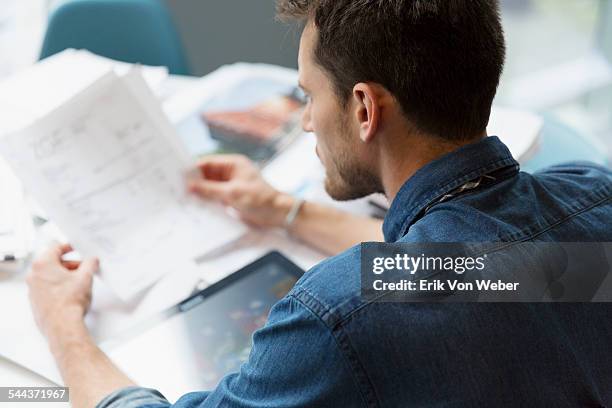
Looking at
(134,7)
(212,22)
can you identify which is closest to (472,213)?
(134,7)

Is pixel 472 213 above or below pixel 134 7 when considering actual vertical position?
above

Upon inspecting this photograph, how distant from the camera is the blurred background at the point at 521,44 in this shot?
7.54ft

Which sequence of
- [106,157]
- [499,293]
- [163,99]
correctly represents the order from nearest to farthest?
[499,293]
[106,157]
[163,99]

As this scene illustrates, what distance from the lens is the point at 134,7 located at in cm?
172

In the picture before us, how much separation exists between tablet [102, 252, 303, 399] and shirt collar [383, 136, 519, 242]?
0.93ft

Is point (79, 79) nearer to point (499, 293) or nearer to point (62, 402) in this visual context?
point (62, 402)

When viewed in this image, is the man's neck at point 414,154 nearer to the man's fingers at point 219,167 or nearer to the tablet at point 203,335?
the tablet at point 203,335

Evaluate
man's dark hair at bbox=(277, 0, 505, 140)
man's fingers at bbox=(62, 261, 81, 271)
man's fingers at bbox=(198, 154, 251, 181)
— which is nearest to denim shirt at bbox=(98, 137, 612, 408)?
man's dark hair at bbox=(277, 0, 505, 140)

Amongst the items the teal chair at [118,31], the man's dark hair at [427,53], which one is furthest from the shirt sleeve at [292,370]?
the teal chair at [118,31]

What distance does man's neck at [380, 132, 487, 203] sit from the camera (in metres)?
0.88

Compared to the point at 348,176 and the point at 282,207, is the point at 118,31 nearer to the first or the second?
the point at 282,207

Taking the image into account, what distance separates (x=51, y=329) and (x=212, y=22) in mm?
1498

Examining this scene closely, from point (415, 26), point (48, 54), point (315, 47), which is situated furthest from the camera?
point (48, 54)
